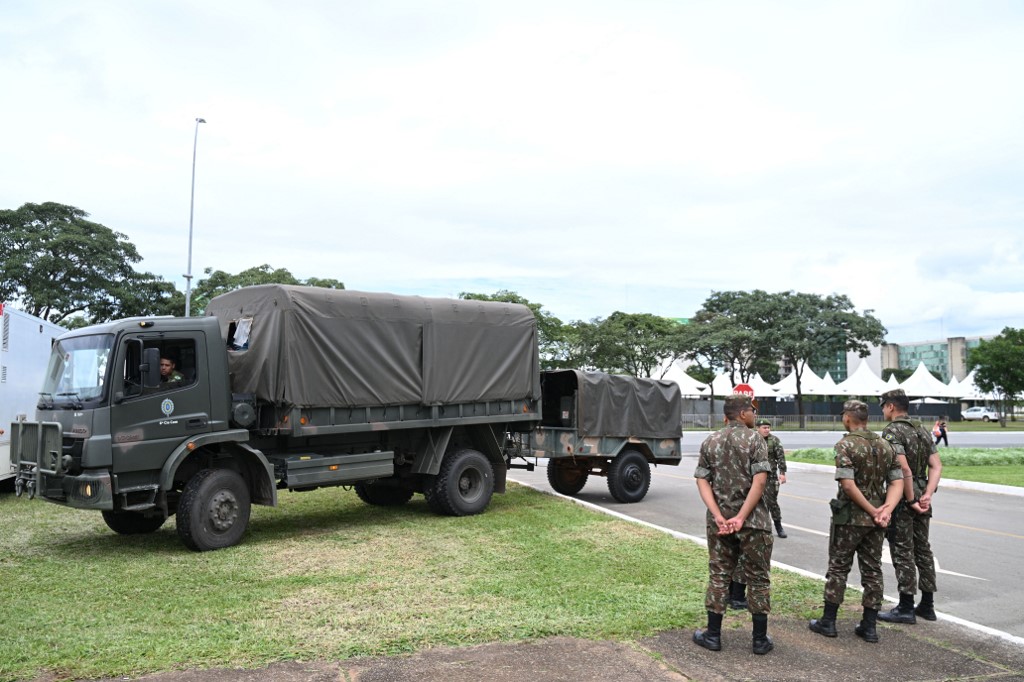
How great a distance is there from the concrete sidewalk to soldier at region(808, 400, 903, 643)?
23cm

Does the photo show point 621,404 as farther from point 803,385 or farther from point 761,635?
point 803,385


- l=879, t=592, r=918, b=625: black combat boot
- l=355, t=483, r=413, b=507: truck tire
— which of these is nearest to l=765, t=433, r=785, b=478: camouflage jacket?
l=879, t=592, r=918, b=625: black combat boot

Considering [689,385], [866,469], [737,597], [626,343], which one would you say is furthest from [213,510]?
[689,385]

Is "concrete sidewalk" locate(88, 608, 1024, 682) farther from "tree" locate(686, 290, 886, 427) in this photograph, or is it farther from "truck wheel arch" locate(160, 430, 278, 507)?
"tree" locate(686, 290, 886, 427)

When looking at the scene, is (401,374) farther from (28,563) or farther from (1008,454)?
(1008,454)

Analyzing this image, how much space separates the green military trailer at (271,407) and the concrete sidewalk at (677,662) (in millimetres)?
4503

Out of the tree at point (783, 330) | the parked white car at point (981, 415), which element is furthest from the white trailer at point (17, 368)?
the parked white car at point (981, 415)

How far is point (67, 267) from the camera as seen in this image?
3697cm

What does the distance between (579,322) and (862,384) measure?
70.5 feet

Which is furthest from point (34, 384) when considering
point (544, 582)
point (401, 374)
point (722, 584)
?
point (722, 584)

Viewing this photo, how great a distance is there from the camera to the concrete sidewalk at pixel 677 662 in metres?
5.15

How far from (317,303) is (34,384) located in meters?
6.47

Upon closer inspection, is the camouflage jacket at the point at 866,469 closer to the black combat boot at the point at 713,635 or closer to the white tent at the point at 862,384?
the black combat boot at the point at 713,635

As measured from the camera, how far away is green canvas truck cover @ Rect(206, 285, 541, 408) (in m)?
10.1
